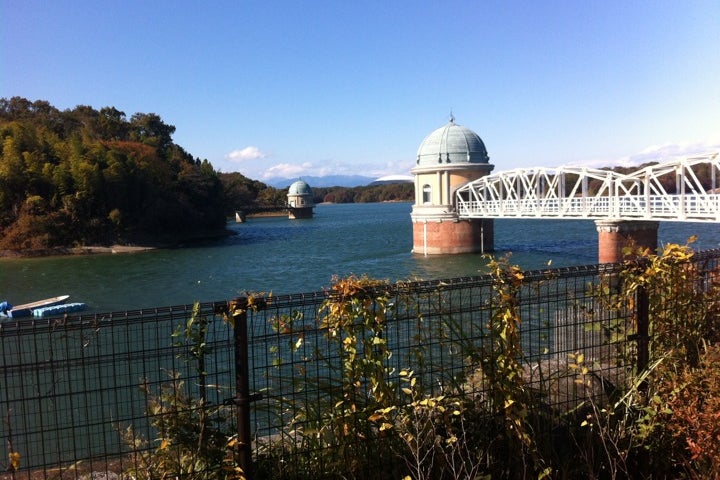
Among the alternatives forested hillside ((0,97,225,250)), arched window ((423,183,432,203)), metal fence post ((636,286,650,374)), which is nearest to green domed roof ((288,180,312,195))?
forested hillside ((0,97,225,250))

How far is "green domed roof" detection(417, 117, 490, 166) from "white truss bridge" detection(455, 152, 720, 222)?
2.46 meters

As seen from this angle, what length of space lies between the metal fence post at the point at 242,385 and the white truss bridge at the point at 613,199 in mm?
25830

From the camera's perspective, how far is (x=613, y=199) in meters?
30.4

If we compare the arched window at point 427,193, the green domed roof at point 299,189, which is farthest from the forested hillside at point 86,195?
the green domed roof at point 299,189

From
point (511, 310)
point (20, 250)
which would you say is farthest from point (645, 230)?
point (20, 250)

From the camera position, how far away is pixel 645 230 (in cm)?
2956

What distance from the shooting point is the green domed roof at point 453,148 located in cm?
4156

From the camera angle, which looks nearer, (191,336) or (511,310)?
(191,336)

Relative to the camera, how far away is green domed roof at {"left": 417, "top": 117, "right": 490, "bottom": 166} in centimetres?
4156

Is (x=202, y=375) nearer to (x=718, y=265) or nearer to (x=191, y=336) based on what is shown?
(x=191, y=336)

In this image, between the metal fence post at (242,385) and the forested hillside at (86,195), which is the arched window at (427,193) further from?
the metal fence post at (242,385)

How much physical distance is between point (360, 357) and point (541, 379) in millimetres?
1147

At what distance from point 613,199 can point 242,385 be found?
30671 millimetres

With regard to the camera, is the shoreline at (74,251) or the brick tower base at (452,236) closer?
the brick tower base at (452,236)
